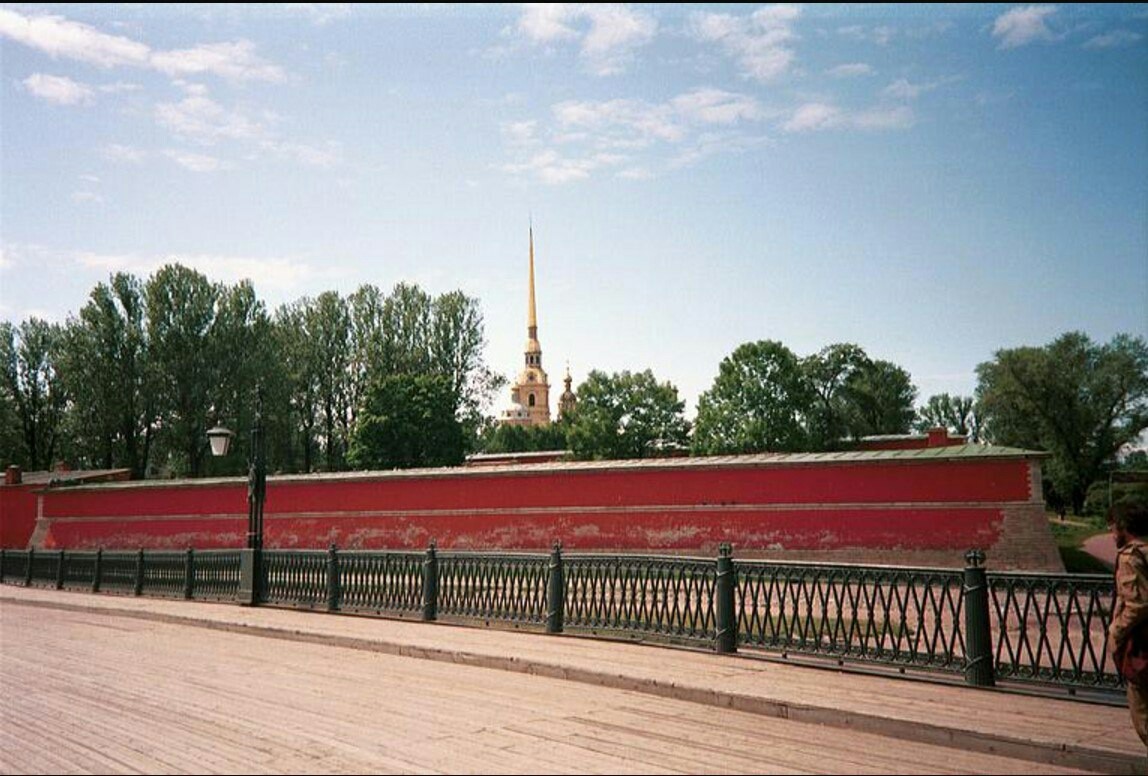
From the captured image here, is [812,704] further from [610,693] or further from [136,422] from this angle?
[136,422]

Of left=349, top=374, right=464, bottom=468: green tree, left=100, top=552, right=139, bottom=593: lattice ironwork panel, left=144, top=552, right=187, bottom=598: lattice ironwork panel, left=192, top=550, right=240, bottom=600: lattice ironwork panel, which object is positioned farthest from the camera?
left=349, top=374, right=464, bottom=468: green tree

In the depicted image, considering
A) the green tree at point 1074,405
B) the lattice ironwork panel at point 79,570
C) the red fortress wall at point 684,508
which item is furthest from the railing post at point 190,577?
the green tree at point 1074,405

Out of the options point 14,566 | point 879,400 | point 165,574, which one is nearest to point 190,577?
→ point 165,574

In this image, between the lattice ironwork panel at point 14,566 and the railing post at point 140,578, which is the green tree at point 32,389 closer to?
the lattice ironwork panel at point 14,566

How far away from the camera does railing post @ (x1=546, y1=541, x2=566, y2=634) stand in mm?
12258

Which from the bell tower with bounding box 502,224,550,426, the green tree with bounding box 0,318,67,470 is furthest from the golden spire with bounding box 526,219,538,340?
the green tree with bounding box 0,318,67,470

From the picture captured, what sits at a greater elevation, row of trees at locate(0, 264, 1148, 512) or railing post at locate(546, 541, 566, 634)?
row of trees at locate(0, 264, 1148, 512)

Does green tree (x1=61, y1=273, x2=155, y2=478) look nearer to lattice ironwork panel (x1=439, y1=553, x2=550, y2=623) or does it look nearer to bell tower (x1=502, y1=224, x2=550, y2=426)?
lattice ironwork panel (x1=439, y1=553, x2=550, y2=623)

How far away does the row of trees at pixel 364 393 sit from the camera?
5203 cm

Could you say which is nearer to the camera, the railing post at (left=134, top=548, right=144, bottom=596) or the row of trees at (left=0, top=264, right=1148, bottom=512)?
the railing post at (left=134, top=548, right=144, bottom=596)

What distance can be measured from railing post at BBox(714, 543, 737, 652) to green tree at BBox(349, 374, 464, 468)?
4676 centimetres

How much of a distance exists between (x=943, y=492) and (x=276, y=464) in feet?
153

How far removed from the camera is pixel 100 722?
7352mm

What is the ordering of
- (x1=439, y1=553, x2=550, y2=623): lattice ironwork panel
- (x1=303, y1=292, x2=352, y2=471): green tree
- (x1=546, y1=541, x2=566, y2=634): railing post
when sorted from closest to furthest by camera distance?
(x1=546, y1=541, x2=566, y2=634): railing post
(x1=439, y1=553, x2=550, y2=623): lattice ironwork panel
(x1=303, y1=292, x2=352, y2=471): green tree
